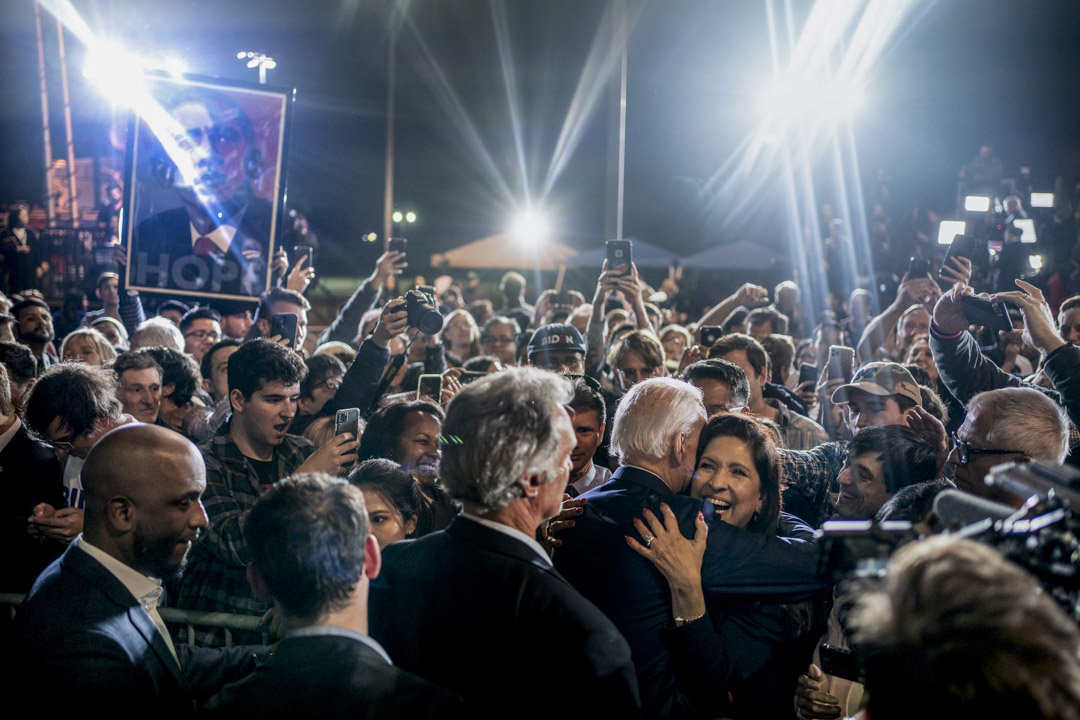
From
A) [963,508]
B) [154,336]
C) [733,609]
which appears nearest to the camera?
[963,508]

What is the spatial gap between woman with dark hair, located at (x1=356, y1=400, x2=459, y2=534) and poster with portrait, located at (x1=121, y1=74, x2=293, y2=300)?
2867 millimetres

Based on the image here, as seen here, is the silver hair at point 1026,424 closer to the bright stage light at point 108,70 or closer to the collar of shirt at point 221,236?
the collar of shirt at point 221,236

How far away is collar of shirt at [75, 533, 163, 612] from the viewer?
2.29m

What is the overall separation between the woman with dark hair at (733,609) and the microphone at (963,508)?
92 cm

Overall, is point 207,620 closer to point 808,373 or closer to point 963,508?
point 963,508

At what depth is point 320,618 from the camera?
74.2 inches

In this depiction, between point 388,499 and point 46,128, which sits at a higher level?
point 46,128

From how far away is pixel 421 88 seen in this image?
22734 mm

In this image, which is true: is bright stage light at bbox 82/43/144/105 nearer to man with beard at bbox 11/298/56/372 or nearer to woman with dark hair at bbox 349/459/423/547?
man with beard at bbox 11/298/56/372

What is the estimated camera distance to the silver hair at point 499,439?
2.02m

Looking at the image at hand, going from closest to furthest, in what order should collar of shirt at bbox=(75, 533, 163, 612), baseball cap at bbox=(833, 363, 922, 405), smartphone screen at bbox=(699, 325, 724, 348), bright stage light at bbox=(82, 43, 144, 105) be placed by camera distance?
collar of shirt at bbox=(75, 533, 163, 612) < baseball cap at bbox=(833, 363, 922, 405) < smartphone screen at bbox=(699, 325, 724, 348) < bright stage light at bbox=(82, 43, 144, 105)

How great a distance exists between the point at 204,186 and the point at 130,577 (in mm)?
4485

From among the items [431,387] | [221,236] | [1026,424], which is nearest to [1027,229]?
[1026,424]

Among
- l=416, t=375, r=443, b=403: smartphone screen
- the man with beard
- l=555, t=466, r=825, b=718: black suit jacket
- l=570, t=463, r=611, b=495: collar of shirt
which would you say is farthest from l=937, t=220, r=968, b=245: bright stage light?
the man with beard
